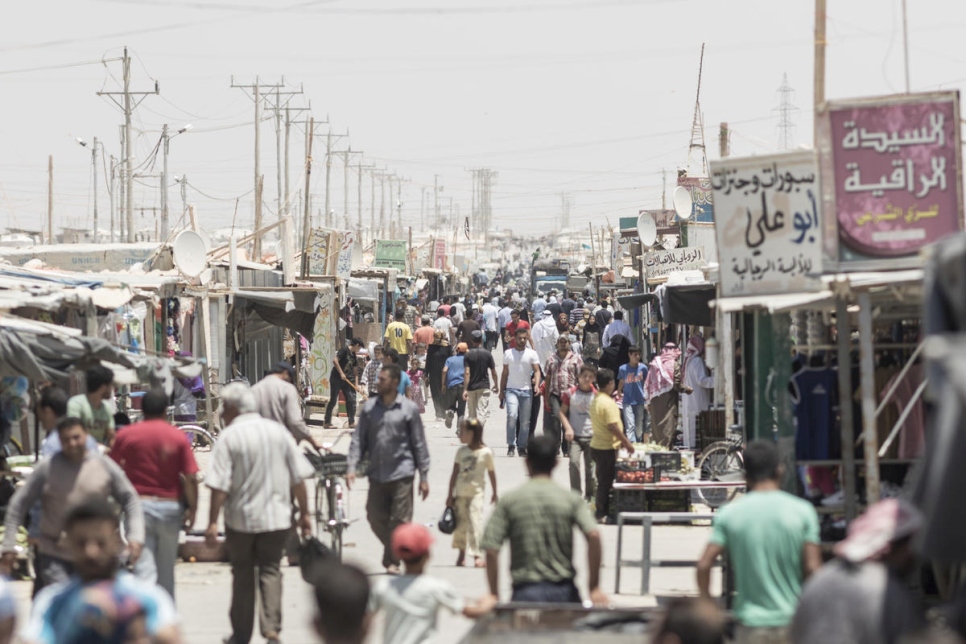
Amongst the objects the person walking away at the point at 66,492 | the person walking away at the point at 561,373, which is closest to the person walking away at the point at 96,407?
the person walking away at the point at 66,492

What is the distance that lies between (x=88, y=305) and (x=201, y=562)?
116 inches

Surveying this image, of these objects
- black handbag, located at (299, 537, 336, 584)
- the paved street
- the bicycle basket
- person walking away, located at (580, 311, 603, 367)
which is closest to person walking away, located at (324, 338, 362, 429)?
person walking away, located at (580, 311, 603, 367)

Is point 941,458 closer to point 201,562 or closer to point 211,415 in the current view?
point 201,562

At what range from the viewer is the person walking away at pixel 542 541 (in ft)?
23.1

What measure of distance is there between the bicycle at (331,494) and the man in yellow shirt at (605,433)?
2.85m

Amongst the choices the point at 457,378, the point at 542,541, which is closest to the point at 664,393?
the point at 457,378

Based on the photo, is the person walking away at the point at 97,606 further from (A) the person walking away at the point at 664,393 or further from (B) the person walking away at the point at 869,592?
(A) the person walking away at the point at 664,393

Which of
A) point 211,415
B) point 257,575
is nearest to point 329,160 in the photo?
point 211,415

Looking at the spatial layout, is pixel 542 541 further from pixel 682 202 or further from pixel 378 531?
pixel 682 202

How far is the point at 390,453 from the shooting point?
1066cm

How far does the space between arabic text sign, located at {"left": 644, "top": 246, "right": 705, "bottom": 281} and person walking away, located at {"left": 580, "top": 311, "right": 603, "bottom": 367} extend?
1.62m

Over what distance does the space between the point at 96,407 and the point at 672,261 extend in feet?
49.6

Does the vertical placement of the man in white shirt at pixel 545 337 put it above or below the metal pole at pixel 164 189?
below

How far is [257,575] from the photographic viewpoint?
30.3ft
